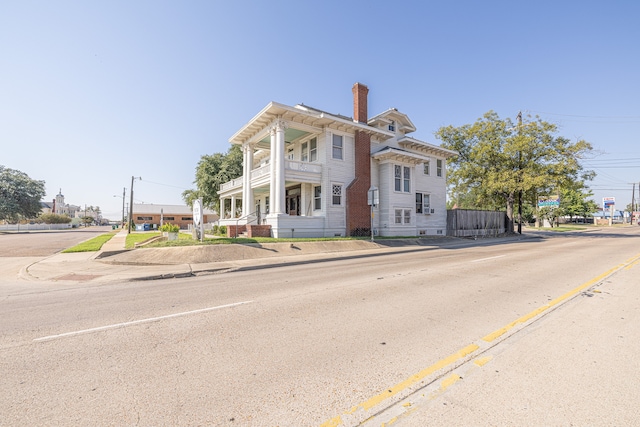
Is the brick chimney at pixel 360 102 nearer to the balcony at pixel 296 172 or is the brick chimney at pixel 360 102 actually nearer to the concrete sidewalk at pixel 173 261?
the balcony at pixel 296 172

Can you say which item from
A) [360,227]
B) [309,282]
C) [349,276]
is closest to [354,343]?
[309,282]

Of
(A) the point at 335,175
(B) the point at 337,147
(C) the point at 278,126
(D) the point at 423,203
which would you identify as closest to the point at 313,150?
(B) the point at 337,147

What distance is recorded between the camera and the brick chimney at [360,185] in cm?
2161

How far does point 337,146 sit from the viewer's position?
A: 21.6 meters

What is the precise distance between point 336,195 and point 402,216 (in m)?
6.37

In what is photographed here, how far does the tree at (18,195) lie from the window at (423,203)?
6825cm

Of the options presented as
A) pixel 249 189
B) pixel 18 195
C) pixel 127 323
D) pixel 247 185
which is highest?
pixel 18 195

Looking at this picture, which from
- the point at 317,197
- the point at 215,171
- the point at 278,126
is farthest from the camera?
the point at 215,171

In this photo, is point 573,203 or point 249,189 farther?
point 573,203

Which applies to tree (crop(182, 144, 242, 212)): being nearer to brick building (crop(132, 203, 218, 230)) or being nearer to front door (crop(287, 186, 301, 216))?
front door (crop(287, 186, 301, 216))

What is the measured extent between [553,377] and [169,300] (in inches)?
267

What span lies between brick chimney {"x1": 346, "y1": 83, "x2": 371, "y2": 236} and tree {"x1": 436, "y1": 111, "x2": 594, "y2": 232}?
52.1ft

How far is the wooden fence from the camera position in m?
28.5

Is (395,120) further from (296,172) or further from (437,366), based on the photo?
(437,366)
